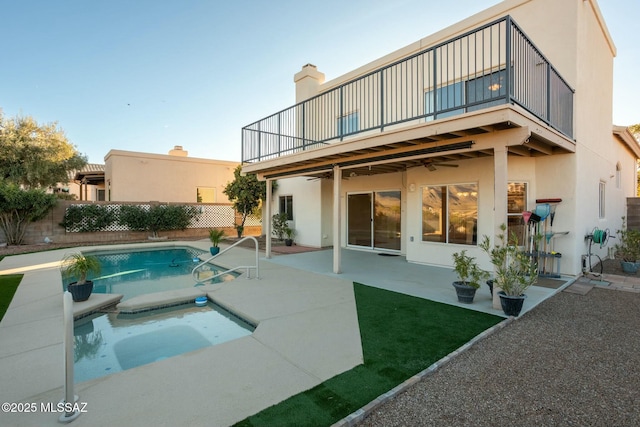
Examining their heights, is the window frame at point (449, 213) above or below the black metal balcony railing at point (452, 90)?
below

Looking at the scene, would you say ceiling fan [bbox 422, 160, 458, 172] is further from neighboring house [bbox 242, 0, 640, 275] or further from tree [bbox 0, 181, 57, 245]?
tree [bbox 0, 181, 57, 245]

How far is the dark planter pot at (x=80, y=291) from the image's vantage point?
5594 millimetres

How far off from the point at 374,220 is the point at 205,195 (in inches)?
546

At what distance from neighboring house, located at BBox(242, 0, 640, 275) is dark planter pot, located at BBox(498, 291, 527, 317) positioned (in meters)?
1.17

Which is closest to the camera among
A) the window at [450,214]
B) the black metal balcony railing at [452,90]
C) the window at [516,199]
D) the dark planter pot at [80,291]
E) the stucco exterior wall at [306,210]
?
the black metal balcony railing at [452,90]

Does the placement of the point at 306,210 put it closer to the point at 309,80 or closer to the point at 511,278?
the point at 309,80

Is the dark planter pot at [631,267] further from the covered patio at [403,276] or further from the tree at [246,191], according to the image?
the tree at [246,191]

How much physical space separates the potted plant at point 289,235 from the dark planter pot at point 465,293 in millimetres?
8796

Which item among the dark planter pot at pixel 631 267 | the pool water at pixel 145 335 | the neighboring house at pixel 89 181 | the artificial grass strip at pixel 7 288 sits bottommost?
the pool water at pixel 145 335

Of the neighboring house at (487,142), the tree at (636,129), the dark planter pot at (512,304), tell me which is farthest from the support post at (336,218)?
the tree at (636,129)

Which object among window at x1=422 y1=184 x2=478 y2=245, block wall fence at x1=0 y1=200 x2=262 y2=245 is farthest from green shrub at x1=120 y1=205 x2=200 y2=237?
window at x1=422 y1=184 x2=478 y2=245

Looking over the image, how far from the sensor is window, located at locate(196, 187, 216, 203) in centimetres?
2110

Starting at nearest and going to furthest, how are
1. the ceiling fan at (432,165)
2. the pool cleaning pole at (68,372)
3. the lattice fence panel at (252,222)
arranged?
the pool cleaning pole at (68,372) < the ceiling fan at (432,165) < the lattice fence panel at (252,222)

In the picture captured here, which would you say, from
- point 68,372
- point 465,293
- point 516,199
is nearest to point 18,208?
point 68,372
